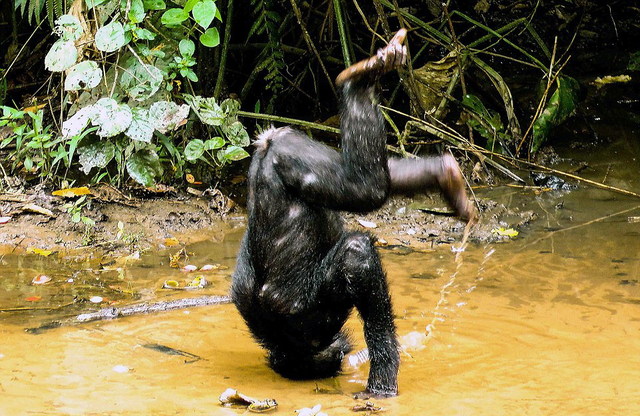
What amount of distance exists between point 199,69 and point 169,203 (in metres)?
1.29

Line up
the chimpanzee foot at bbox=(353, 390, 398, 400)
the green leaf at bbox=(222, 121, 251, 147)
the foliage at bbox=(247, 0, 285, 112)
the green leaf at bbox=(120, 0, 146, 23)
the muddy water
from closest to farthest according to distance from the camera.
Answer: the muddy water, the chimpanzee foot at bbox=(353, 390, 398, 400), the green leaf at bbox=(120, 0, 146, 23), the green leaf at bbox=(222, 121, 251, 147), the foliage at bbox=(247, 0, 285, 112)

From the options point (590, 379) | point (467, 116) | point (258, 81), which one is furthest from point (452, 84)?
point (590, 379)

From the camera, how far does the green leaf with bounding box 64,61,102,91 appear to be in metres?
5.43

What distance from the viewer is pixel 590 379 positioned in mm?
3449

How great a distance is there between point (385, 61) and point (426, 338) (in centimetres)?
157

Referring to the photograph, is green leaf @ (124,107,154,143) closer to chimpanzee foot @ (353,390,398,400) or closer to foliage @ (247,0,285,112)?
foliage @ (247,0,285,112)

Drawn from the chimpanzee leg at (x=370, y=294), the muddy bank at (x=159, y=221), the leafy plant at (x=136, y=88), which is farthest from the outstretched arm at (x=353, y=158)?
the muddy bank at (x=159, y=221)

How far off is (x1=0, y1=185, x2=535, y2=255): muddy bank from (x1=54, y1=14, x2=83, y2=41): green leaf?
123 cm

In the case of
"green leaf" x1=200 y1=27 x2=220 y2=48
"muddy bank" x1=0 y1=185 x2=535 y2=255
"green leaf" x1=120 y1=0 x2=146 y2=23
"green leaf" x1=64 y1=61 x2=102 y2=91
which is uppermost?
"green leaf" x1=120 y1=0 x2=146 y2=23

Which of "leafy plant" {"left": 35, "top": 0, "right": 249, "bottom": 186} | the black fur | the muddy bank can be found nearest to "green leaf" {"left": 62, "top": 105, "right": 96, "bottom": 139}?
"leafy plant" {"left": 35, "top": 0, "right": 249, "bottom": 186}

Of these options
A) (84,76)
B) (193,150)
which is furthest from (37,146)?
(193,150)

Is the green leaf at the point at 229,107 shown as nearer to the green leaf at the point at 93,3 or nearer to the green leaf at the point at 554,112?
the green leaf at the point at 93,3

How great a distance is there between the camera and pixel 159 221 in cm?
602

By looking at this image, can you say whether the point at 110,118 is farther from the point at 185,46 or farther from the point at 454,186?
the point at 454,186
